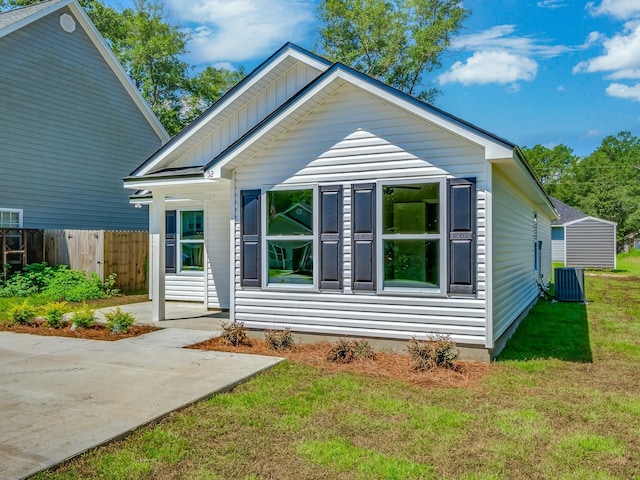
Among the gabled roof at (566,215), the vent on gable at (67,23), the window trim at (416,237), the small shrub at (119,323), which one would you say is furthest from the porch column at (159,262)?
the gabled roof at (566,215)

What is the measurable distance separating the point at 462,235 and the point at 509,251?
2.21 m

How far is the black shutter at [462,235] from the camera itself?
20.1 ft

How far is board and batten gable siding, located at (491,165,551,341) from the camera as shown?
6633 mm

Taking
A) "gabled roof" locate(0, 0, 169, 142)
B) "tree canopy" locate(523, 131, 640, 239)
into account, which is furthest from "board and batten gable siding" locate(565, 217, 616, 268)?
"gabled roof" locate(0, 0, 169, 142)

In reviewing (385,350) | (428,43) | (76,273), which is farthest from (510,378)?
(428,43)

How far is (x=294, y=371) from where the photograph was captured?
5766 millimetres

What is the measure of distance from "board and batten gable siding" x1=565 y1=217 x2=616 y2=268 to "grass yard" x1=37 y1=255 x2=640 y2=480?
25678 mm

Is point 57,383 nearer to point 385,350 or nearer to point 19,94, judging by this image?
point 385,350

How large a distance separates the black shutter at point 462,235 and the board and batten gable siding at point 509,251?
501 millimetres

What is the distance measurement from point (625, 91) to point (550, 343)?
9016 cm

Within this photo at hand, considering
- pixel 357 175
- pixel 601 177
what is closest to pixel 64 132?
pixel 357 175

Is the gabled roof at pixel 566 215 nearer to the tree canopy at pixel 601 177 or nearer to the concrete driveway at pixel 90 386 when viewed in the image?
the tree canopy at pixel 601 177

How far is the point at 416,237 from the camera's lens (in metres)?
6.50

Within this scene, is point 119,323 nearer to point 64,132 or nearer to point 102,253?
point 102,253
